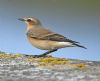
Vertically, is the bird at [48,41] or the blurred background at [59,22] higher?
the blurred background at [59,22]

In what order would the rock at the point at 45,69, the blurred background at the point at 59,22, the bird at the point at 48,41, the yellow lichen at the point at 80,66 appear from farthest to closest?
the blurred background at the point at 59,22 < the bird at the point at 48,41 < the yellow lichen at the point at 80,66 < the rock at the point at 45,69

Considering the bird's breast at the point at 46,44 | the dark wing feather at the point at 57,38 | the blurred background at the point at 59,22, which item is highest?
the blurred background at the point at 59,22

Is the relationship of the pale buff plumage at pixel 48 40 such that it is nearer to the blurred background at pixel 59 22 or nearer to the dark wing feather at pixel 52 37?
the dark wing feather at pixel 52 37

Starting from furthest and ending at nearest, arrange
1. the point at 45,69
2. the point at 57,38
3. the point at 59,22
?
the point at 59,22 < the point at 57,38 < the point at 45,69

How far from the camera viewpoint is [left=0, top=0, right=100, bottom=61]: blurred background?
6.80 meters

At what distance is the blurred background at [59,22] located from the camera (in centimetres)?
680

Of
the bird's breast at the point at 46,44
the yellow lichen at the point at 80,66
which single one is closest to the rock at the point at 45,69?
the yellow lichen at the point at 80,66

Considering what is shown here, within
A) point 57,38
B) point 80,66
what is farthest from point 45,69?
point 57,38

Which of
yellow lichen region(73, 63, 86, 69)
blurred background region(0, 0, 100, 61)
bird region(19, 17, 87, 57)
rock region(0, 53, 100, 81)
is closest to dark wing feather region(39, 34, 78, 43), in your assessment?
bird region(19, 17, 87, 57)

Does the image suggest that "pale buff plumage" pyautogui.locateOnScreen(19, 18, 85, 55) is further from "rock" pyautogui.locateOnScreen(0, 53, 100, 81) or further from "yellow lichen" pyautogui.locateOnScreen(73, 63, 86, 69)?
"yellow lichen" pyautogui.locateOnScreen(73, 63, 86, 69)

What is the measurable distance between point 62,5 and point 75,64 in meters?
3.40

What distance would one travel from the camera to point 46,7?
22.7 feet

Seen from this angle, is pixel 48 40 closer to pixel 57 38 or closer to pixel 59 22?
pixel 57 38

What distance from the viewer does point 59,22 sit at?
22.9 ft
